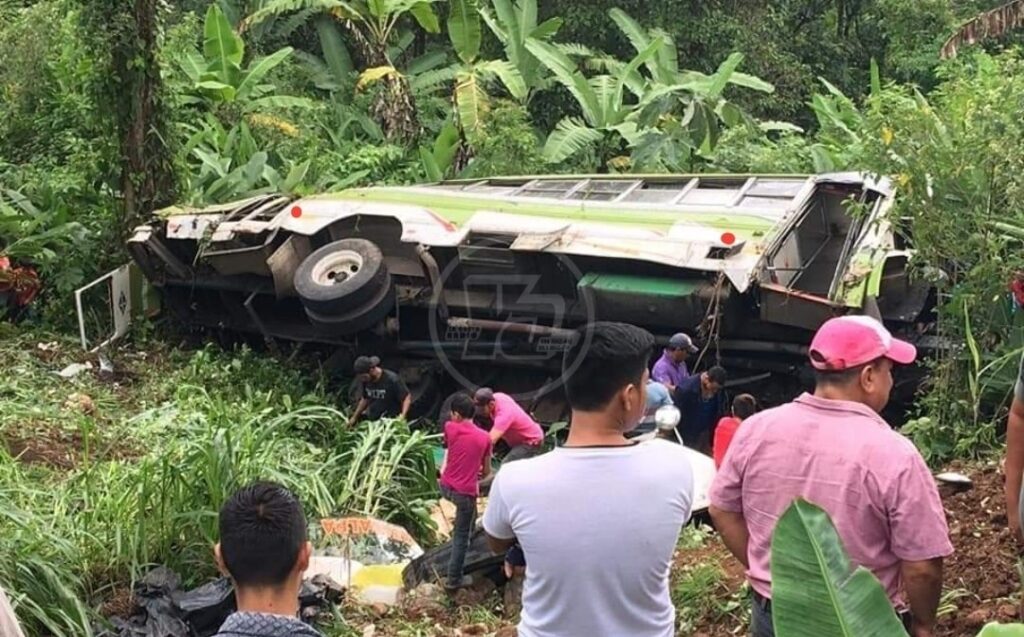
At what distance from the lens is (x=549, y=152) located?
13984 millimetres

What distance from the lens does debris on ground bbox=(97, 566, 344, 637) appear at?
4.65 metres

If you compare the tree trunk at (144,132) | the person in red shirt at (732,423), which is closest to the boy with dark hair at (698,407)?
the person in red shirt at (732,423)

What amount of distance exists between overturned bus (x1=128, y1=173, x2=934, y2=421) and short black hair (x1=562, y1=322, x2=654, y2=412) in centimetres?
502

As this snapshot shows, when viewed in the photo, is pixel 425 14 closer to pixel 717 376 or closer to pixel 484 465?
pixel 717 376

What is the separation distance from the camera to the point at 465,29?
15539 millimetres

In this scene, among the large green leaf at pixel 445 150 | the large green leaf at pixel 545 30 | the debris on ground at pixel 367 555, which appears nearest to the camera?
the debris on ground at pixel 367 555

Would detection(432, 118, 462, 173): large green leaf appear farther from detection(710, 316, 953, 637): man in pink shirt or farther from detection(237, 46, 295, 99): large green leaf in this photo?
detection(710, 316, 953, 637): man in pink shirt

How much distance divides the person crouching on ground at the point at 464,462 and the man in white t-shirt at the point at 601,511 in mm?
3157

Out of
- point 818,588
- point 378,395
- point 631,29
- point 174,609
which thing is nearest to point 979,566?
point 818,588

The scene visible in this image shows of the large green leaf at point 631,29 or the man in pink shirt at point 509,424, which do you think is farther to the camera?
the large green leaf at point 631,29

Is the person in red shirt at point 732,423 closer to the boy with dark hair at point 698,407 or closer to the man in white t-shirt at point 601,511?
the boy with dark hair at point 698,407

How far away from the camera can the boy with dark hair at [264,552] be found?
221cm

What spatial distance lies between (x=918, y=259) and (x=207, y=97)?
9.86 meters

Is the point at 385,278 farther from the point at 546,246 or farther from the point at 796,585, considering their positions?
the point at 796,585
